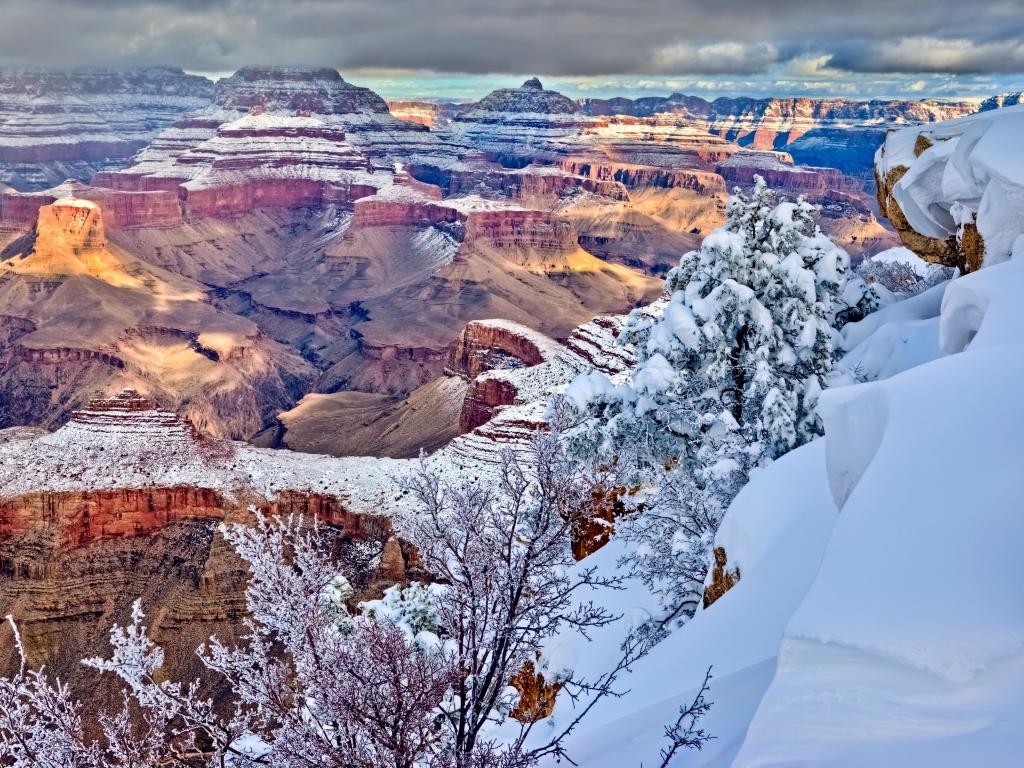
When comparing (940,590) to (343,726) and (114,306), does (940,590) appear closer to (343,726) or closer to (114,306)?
(343,726)

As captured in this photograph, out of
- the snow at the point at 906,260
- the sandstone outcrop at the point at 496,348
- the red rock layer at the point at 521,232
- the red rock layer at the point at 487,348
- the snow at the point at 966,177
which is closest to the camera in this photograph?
the snow at the point at 966,177

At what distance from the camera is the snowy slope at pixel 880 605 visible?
17.2 ft

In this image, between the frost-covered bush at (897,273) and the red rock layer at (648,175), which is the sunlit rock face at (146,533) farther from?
the red rock layer at (648,175)

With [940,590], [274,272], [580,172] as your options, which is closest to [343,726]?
[940,590]

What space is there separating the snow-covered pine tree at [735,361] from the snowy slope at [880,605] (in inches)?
142

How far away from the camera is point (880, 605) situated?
5793 millimetres

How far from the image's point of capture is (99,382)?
7475 centimetres

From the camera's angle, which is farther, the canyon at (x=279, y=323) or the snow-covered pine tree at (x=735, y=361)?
the canyon at (x=279, y=323)

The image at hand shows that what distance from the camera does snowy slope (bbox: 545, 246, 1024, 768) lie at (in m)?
5.25

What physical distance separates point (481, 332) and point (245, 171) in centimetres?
10573

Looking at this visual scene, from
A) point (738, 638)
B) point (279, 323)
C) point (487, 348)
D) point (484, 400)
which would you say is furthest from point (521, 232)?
point (738, 638)

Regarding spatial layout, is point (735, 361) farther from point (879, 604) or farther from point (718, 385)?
point (879, 604)

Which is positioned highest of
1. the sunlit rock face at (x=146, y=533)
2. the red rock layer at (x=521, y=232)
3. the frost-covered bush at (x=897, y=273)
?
the red rock layer at (x=521, y=232)

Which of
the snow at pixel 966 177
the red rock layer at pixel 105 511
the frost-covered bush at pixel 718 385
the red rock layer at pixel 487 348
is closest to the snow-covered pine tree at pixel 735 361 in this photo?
the frost-covered bush at pixel 718 385
